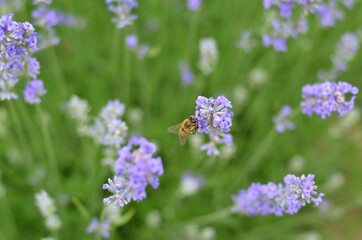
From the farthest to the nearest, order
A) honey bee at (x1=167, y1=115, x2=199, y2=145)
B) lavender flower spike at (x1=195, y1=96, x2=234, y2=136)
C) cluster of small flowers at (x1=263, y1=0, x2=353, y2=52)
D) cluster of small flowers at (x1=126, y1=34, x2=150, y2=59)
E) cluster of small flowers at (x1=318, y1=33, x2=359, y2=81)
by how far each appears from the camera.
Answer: cluster of small flowers at (x1=318, y1=33, x2=359, y2=81)
cluster of small flowers at (x1=126, y1=34, x2=150, y2=59)
cluster of small flowers at (x1=263, y1=0, x2=353, y2=52)
honey bee at (x1=167, y1=115, x2=199, y2=145)
lavender flower spike at (x1=195, y1=96, x2=234, y2=136)

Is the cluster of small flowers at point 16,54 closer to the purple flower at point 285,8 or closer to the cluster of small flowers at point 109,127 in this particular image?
the cluster of small flowers at point 109,127

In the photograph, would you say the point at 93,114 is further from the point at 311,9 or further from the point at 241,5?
the point at 311,9

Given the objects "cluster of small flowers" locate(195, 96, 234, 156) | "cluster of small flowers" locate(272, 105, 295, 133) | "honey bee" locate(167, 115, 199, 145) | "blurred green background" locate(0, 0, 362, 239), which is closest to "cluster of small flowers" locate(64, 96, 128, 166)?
"honey bee" locate(167, 115, 199, 145)

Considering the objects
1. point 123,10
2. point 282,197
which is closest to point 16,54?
point 123,10

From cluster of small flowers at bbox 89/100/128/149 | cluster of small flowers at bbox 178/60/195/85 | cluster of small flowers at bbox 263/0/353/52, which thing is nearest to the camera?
cluster of small flowers at bbox 89/100/128/149

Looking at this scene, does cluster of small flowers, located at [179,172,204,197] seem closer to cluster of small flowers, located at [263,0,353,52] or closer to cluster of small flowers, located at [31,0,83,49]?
cluster of small flowers, located at [263,0,353,52]
